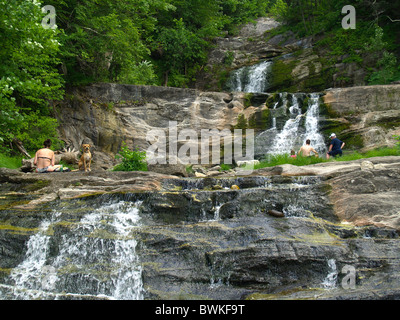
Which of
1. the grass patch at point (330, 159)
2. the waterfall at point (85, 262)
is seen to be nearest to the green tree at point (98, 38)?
the grass patch at point (330, 159)

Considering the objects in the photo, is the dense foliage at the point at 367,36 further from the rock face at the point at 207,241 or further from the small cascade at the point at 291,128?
the rock face at the point at 207,241

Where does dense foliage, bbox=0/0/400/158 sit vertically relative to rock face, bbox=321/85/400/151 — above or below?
above

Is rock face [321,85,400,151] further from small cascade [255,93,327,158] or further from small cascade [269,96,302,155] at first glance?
small cascade [269,96,302,155]

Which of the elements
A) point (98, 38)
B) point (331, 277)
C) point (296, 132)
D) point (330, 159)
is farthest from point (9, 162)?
point (296, 132)

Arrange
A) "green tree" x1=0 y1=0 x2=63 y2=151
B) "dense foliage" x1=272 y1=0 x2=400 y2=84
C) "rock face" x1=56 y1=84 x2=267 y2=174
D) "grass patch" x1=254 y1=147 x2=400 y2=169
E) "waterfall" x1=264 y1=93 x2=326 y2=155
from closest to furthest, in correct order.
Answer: "green tree" x1=0 y1=0 x2=63 y2=151
"grass patch" x1=254 y1=147 x2=400 y2=169
"waterfall" x1=264 y1=93 x2=326 y2=155
"rock face" x1=56 y1=84 x2=267 y2=174
"dense foliage" x1=272 y1=0 x2=400 y2=84

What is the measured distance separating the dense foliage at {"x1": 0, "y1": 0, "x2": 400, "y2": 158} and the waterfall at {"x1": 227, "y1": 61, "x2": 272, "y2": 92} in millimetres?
Answer: 3820

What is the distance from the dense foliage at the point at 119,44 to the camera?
10.6 metres

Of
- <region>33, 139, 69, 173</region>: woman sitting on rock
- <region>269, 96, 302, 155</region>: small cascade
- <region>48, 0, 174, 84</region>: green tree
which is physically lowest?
<region>33, 139, 69, 173</region>: woman sitting on rock

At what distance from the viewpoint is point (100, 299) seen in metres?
5.50

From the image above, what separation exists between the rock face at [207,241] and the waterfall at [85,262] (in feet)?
0.07

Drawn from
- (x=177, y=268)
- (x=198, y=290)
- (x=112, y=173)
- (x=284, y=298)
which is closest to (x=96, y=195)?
(x=112, y=173)

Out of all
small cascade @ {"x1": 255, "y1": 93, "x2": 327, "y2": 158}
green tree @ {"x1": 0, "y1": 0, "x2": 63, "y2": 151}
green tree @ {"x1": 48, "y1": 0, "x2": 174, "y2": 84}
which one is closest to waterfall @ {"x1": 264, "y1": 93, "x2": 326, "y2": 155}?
small cascade @ {"x1": 255, "y1": 93, "x2": 327, "y2": 158}

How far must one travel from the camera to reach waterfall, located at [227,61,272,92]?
2345 centimetres

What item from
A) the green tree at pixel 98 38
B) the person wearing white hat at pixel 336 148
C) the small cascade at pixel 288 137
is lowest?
the person wearing white hat at pixel 336 148
